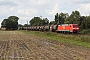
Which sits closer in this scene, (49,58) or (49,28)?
(49,58)

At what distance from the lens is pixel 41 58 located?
51.4ft

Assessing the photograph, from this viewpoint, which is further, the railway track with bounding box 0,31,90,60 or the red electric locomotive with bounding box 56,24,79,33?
the red electric locomotive with bounding box 56,24,79,33

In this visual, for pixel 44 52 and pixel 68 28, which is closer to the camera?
pixel 44 52

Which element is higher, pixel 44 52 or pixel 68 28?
pixel 68 28

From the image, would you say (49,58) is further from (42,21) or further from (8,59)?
(42,21)

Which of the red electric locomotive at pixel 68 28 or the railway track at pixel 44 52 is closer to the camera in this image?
the railway track at pixel 44 52

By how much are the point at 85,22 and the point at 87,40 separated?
205ft

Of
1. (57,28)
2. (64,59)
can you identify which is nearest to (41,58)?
(64,59)

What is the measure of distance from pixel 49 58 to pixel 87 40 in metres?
18.0

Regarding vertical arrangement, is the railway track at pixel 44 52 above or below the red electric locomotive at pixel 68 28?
below

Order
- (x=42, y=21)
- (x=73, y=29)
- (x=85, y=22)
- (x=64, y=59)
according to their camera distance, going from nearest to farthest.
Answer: (x=64, y=59)
(x=73, y=29)
(x=85, y=22)
(x=42, y=21)

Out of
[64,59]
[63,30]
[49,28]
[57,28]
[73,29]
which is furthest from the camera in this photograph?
[49,28]

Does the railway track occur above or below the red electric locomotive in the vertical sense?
below

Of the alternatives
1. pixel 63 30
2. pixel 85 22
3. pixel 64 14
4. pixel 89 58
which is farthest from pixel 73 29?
pixel 64 14
